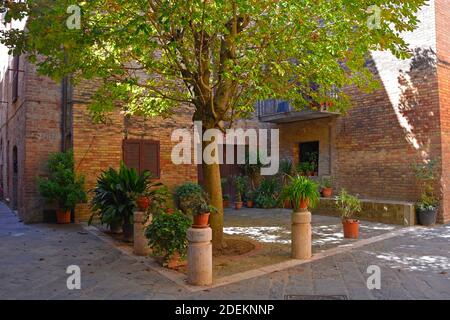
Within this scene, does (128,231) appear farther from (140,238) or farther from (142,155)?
(142,155)

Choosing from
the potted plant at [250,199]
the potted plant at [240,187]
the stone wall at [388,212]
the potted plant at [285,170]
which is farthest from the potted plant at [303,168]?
the stone wall at [388,212]

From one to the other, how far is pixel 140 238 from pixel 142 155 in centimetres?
489

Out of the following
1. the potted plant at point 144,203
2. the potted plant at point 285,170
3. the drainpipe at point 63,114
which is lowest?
the potted plant at point 144,203

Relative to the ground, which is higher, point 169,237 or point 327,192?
point 327,192

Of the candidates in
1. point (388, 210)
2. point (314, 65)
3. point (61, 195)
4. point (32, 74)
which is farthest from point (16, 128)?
point (388, 210)

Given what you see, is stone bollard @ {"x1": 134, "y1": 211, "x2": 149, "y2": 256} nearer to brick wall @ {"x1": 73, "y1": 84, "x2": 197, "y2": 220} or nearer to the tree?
the tree

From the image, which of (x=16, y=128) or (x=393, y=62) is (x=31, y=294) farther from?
(x=393, y=62)

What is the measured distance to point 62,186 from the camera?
30.0 feet

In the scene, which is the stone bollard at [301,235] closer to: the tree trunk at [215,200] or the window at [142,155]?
the tree trunk at [215,200]

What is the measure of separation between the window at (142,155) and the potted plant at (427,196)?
7333 millimetres

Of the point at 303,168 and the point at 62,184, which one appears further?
the point at 303,168

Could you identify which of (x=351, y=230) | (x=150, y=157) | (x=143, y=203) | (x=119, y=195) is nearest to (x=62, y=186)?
(x=119, y=195)

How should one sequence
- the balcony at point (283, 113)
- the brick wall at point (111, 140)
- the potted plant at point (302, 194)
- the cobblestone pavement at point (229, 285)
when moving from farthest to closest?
the balcony at point (283, 113)
the brick wall at point (111, 140)
the potted plant at point (302, 194)
the cobblestone pavement at point (229, 285)

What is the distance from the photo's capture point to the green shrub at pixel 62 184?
899 centimetres
